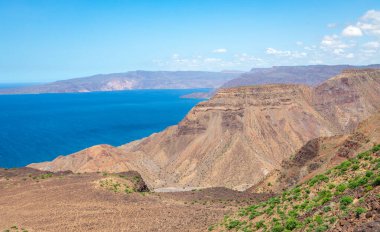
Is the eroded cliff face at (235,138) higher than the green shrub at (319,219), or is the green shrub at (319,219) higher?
the green shrub at (319,219)

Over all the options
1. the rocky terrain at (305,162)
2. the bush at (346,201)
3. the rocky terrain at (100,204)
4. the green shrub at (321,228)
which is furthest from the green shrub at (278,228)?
the rocky terrain at (305,162)

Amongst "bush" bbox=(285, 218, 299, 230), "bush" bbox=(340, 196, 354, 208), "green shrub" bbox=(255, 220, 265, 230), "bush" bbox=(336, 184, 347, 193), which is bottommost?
"green shrub" bbox=(255, 220, 265, 230)

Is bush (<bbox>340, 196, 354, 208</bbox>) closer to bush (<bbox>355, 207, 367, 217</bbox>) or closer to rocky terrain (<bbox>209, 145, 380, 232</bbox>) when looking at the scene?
rocky terrain (<bbox>209, 145, 380, 232</bbox>)

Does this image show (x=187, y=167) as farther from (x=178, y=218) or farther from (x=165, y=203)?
(x=178, y=218)

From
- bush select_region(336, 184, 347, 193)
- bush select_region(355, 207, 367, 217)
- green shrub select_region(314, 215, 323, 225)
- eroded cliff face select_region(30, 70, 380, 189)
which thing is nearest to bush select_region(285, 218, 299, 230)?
green shrub select_region(314, 215, 323, 225)

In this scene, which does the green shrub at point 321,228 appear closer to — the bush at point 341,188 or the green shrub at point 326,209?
the green shrub at point 326,209

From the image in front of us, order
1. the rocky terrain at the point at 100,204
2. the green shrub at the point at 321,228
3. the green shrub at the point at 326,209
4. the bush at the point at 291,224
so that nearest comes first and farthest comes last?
the green shrub at the point at 321,228, the green shrub at the point at 326,209, the bush at the point at 291,224, the rocky terrain at the point at 100,204

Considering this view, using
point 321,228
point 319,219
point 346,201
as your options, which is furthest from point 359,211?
point 346,201

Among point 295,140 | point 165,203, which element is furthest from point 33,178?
point 295,140

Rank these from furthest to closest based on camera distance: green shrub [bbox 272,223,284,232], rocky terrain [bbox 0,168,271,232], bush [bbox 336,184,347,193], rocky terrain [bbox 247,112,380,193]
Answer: rocky terrain [bbox 247,112,380,193] → rocky terrain [bbox 0,168,271,232] → bush [bbox 336,184,347,193] → green shrub [bbox 272,223,284,232]
